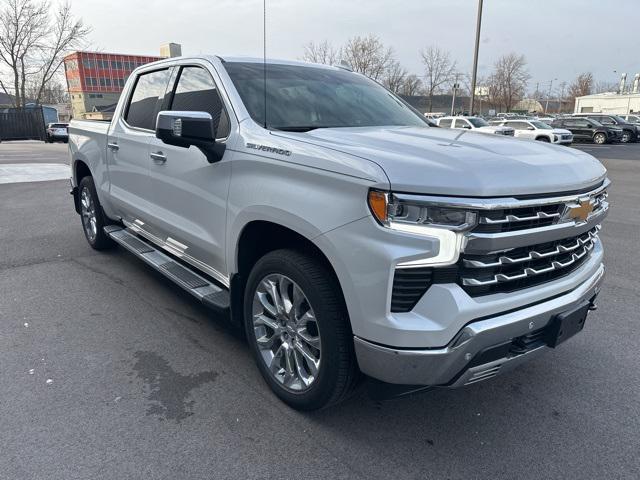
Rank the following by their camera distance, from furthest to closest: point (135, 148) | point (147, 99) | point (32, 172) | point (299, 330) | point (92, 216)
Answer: point (32, 172)
point (92, 216)
point (147, 99)
point (135, 148)
point (299, 330)

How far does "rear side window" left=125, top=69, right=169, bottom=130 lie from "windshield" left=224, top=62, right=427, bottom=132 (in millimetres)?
987

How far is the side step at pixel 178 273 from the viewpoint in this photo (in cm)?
323

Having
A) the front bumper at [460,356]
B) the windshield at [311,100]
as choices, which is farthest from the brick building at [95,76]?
the front bumper at [460,356]

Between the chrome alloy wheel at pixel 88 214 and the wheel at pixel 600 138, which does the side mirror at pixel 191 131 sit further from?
the wheel at pixel 600 138

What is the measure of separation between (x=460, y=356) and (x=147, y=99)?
11.6ft

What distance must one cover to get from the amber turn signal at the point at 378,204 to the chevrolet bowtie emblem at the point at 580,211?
0.96m

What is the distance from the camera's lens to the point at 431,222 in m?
2.05

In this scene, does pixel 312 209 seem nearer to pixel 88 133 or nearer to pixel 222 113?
pixel 222 113

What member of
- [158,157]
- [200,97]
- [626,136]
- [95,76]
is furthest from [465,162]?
[95,76]

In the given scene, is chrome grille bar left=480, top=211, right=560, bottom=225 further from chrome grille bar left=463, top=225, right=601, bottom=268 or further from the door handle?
the door handle

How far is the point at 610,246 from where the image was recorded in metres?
6.35

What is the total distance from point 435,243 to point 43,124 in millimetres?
46648

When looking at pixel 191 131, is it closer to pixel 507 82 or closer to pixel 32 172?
pixel 32 172

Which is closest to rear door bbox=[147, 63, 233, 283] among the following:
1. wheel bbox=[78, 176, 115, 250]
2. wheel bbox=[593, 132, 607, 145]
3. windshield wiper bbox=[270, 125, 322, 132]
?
windshield wiper bbox=[270, 125, 322, 132]
